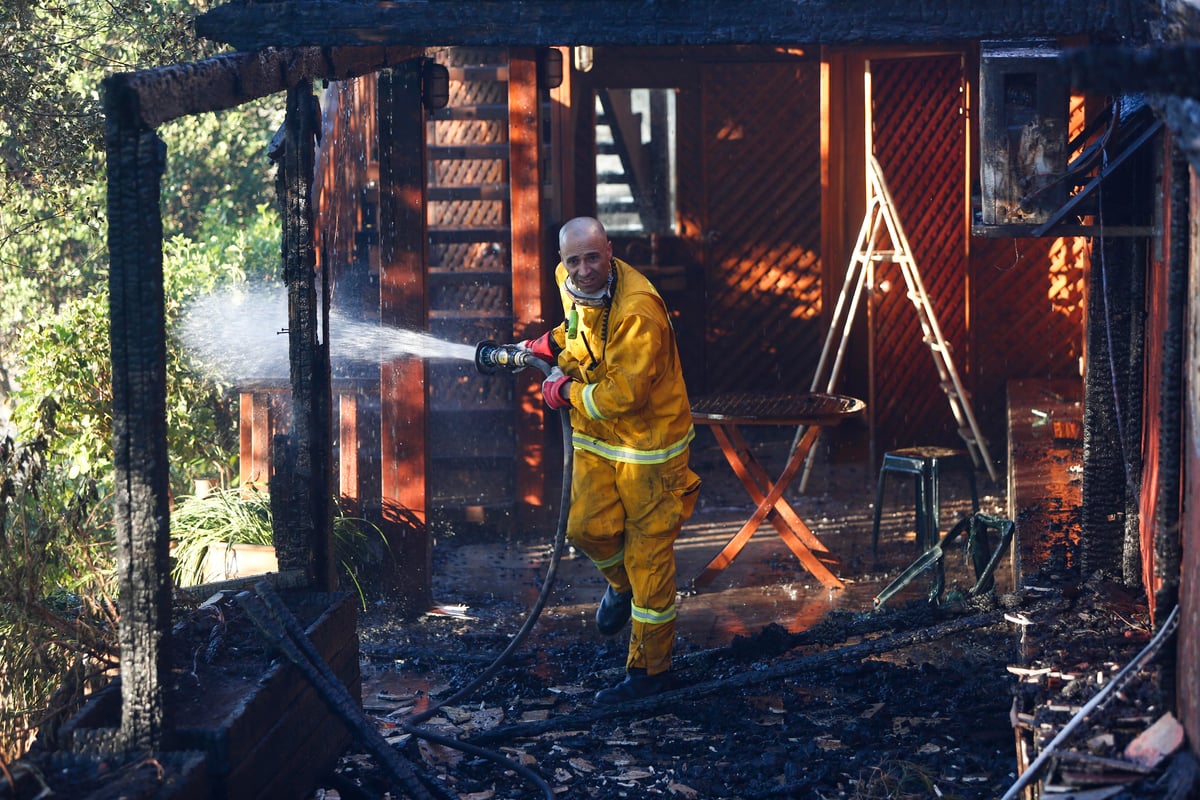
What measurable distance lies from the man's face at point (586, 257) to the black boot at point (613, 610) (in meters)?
1.49

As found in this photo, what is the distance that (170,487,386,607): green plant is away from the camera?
7254mm

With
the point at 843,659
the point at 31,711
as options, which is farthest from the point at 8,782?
the point at 843,659

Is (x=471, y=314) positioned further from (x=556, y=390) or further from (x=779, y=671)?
(x=779, y=671)

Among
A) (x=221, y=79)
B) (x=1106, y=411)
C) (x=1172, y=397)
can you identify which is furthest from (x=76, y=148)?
(x=1172, y=397)

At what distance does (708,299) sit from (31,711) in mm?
7870

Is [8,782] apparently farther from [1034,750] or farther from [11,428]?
[11,428]

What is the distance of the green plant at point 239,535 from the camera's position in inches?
286

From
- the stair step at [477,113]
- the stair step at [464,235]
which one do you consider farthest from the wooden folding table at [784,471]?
the stair step at [477,113]

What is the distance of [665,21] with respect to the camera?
5.27 meters

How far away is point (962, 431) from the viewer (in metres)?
9.56

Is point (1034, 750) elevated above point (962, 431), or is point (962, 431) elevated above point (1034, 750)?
point (962, 431)

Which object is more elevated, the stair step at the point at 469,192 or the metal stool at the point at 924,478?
the stair step at the point at 469,192

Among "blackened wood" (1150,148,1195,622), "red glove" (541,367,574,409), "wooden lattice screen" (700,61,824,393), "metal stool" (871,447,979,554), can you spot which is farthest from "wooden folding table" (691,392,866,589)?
"wooden lattice screen" (700,61,824,393)

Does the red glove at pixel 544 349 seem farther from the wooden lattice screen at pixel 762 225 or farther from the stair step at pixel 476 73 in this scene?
the wooden lattice screen at pixel 762 225
